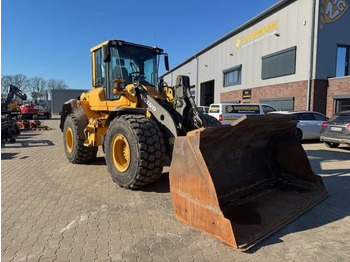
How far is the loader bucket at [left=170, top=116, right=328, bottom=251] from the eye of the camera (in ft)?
12.5

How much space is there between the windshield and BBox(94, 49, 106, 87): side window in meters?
0.56

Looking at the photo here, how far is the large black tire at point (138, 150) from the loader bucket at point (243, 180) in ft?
3.41

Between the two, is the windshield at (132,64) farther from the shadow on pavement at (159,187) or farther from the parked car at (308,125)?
the parked car at (308,125)

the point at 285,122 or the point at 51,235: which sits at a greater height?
the point at 285,122

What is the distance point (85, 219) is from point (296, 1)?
65.3 ft

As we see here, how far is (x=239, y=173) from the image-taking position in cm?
516

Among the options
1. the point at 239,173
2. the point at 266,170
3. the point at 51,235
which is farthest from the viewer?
the point at 266,170

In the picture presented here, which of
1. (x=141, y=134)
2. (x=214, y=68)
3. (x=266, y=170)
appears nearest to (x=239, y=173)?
(x=266, y=170)

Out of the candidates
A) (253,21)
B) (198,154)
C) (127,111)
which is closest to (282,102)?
(253,21)

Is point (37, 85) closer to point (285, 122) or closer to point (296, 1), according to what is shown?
point (296, 1)

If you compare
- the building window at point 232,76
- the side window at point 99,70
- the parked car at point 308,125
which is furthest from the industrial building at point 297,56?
the side window at point 99,70

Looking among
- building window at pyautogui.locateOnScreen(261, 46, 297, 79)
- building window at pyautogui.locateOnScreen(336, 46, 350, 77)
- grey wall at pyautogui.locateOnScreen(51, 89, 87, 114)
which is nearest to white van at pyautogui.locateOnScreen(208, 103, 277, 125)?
building window at pyautogui.locateOnScreen(261, 46, 297, 79)

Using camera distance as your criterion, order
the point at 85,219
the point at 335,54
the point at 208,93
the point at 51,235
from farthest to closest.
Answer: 1. the point at 208,93
2. the point at 335,54
3. the point at 85,219
4. the point at 51,235

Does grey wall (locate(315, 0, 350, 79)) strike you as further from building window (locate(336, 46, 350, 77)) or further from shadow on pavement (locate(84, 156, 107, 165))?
shadow on pavement (locate(84, 156, 107, 165))
